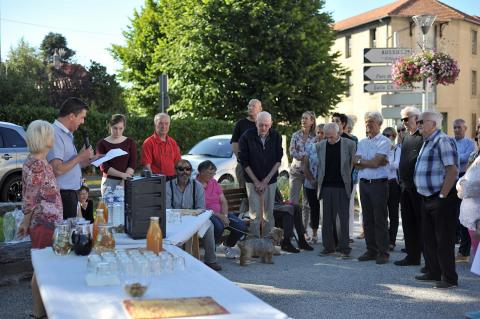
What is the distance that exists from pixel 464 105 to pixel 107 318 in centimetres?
4833

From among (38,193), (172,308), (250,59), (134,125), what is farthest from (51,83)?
(172,308)

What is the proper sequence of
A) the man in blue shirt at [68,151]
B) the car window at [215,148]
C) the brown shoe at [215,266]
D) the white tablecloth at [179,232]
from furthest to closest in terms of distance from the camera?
the car window at [215,148] → the brown shoe at [215,266] → the man in blue shirt at [68,151] → the white tablecloth at [179,232]

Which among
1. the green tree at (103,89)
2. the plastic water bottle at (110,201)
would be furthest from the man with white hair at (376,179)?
the green tree at (103,89)

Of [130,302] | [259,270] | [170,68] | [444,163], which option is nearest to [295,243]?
[259,270]

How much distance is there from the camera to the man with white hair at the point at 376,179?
8750 mm

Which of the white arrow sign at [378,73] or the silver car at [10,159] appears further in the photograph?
the silver car at [10,159]

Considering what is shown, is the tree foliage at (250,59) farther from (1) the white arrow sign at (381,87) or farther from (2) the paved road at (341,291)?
(2) the paved road at (341,291)

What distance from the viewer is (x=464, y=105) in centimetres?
4791

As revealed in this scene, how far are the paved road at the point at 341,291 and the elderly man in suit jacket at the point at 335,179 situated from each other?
1.47 feet

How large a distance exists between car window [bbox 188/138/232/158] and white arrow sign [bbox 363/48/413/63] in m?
4.80

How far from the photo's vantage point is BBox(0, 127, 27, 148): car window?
47.2ft

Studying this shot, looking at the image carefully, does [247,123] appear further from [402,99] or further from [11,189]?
[11,189]

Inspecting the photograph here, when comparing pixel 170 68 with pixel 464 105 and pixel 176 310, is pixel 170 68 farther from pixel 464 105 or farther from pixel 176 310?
pixel 176 310

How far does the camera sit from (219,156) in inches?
663
